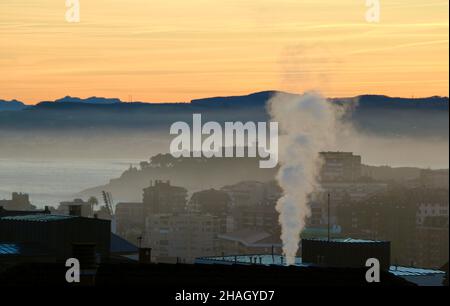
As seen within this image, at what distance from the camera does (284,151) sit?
617 ft

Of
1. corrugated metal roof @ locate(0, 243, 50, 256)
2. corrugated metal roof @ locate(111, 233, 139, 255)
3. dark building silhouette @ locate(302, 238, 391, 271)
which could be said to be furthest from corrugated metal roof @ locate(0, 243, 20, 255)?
dark building silhouette @ locate(302, 238, 391, 271)

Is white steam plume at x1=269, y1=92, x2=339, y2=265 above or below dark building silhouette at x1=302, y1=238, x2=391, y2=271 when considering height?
above

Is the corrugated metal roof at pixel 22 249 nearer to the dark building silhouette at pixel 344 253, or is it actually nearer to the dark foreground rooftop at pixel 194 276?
the dark building silhouette at pixel 344 253

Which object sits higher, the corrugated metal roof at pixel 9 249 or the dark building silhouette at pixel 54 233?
the dark building silhouette at pixel 54 233

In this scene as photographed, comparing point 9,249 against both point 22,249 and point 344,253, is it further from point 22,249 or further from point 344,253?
point 344,253

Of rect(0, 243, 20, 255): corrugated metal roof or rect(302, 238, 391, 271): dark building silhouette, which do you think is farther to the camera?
rect(302, 238, 391, 271): dark building silhouette

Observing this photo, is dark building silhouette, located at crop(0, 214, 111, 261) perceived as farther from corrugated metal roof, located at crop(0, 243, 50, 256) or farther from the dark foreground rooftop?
the dark foreground rooftop

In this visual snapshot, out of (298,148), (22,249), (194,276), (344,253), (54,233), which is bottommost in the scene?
(194,276)

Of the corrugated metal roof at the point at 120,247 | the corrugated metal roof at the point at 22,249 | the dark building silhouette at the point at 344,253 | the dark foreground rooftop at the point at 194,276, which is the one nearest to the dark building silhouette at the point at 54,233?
the corrugated metal roof at the point at 22,249

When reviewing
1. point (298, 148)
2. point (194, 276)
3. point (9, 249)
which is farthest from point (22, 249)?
point (298, 148)

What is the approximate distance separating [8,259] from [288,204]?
317 ft

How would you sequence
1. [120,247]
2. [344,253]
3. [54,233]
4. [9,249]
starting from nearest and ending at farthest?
[9,249] < [54,233] < [120,247] < [344,253]
